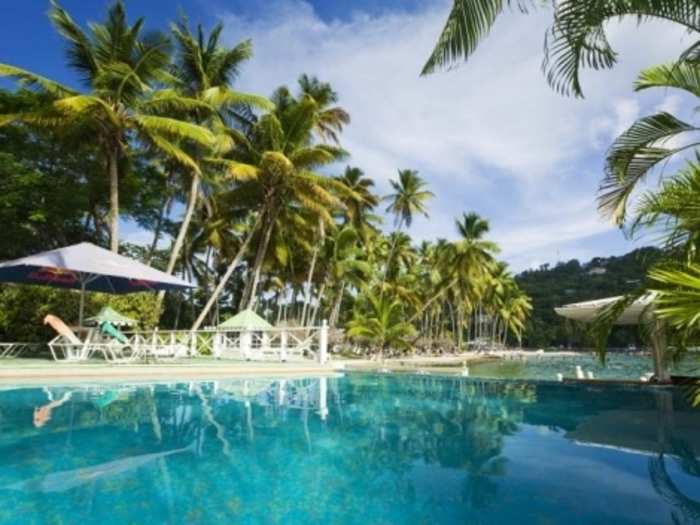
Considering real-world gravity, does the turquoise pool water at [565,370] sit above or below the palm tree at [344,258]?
below

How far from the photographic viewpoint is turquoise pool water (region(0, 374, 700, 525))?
413 cm

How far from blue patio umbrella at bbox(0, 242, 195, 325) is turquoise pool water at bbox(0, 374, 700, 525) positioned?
117 inches

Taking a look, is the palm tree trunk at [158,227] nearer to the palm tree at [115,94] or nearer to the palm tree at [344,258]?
the palm tree at [115,94]

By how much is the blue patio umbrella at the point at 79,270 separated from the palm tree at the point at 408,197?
23127 mm

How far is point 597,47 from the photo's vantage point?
3871 millimetres

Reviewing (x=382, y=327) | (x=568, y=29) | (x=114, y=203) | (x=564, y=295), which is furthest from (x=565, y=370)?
(x=564, y=295)

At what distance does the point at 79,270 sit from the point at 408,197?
26166mm

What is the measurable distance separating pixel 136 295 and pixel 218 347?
3.44 m

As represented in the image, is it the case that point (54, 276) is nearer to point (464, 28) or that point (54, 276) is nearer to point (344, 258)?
point (464, 28)

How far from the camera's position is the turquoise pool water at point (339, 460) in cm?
413

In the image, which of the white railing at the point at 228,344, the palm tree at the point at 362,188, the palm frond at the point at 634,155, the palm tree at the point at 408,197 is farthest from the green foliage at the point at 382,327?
the palm frond at the point at 634,155

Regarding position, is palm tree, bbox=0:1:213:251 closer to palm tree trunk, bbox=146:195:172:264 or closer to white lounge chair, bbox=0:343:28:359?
white lounge chair, bbox=0:343:28:359

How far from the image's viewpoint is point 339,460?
226 inches

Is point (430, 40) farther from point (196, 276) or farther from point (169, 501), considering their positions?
point (196, 276)
